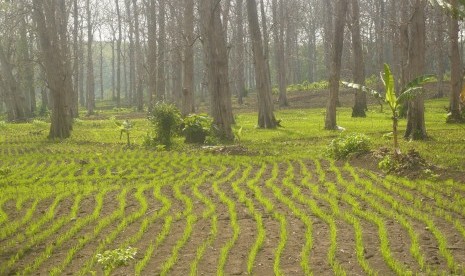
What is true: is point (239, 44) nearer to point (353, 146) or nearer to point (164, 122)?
point (164, 122)

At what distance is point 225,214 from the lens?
8.16 meters

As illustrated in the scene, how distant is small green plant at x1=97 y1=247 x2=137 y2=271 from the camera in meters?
5.92

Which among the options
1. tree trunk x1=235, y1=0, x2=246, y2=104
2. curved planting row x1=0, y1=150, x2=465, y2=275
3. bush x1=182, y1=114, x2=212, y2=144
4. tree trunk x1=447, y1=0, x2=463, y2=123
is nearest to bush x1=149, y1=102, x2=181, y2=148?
bush x1=182, y1=114, x2=212, y2=144

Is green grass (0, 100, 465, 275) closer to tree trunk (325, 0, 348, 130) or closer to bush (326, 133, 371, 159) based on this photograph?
bush (326, 133, 371, 159)

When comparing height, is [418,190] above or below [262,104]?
below

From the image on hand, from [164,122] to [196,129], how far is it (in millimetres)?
1260

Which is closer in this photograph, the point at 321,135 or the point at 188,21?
the point at 321,135

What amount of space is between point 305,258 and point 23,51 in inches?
1646

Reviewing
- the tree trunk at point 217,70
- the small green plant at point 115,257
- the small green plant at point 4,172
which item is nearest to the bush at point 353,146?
the tree trunk at point 217,70

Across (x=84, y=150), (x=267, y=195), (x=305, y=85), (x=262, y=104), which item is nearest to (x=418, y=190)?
(x=267, y=195)

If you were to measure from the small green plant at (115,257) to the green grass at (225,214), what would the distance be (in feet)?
0.28

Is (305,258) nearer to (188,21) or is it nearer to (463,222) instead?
(463,222)

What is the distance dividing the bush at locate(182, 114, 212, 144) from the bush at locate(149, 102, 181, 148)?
1.85 feet

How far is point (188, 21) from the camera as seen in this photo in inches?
965
